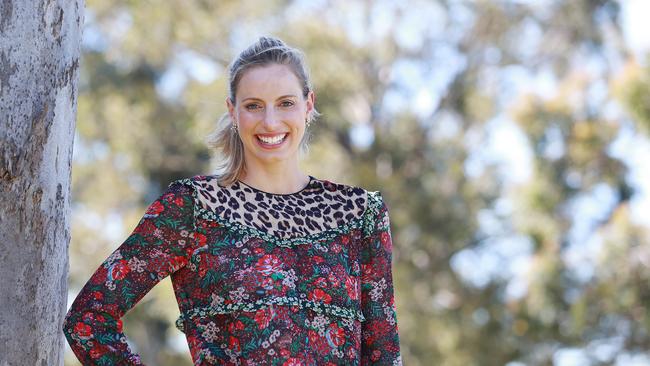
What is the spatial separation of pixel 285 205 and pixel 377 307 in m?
0.33

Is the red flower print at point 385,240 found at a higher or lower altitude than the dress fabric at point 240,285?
higher

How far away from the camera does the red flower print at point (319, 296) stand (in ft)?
9.70

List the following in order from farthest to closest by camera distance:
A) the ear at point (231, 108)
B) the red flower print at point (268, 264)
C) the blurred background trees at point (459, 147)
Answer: the blurred background trees at point (459, 147), the ear at point (231, 108), the red flower print at point (268, 264)

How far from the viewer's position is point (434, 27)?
12.9 meters

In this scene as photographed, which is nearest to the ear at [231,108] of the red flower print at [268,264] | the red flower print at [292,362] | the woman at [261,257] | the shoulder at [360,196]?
the woman at [261,257]

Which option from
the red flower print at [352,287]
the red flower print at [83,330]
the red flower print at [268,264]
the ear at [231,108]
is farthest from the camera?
the ear at [231,108]

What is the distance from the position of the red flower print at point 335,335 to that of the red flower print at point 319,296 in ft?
0.20

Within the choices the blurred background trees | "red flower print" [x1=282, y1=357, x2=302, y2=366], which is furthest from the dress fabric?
the blurred background trees

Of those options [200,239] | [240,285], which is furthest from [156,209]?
[240,285]

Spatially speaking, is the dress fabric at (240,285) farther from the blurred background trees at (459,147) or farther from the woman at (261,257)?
the blurred background trees at (459,147)

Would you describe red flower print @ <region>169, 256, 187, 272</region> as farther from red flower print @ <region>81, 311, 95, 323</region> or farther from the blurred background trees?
the blurred background trees

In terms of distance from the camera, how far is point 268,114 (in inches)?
Result: 120

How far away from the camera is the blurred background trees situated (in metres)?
11.4

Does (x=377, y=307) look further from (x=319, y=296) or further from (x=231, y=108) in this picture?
(x=231, y=108)
